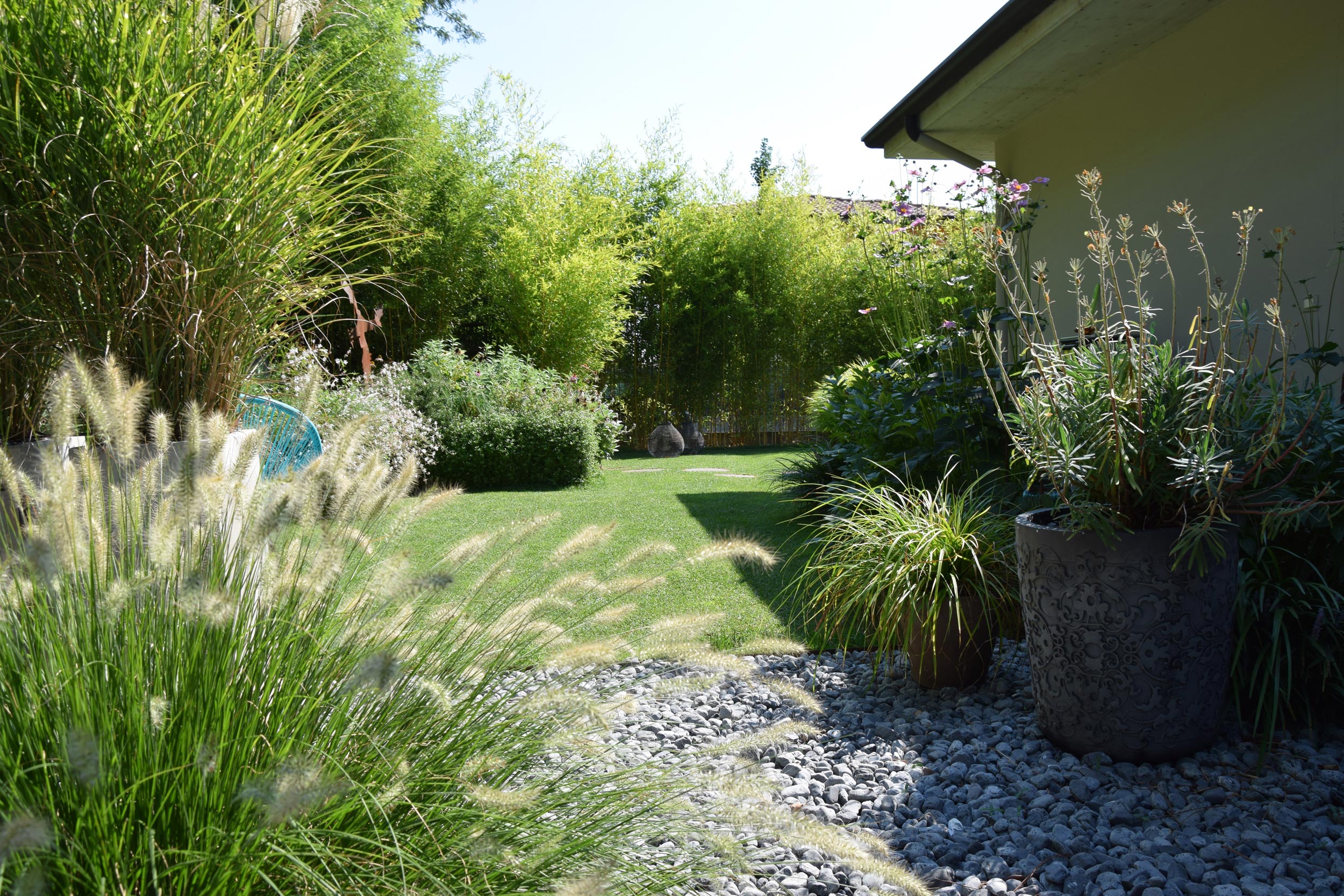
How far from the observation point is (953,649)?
241 cm

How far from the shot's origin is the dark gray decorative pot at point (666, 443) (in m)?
11.0

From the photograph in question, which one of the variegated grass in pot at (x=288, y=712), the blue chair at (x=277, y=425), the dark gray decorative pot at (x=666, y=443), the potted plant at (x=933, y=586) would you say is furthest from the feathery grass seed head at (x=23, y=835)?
the dark gray decorative pot at (x=666, y=443)

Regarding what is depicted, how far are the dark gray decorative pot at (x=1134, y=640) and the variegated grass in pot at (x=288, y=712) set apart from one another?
0.89 metres

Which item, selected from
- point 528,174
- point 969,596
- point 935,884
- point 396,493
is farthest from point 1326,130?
point 528,174

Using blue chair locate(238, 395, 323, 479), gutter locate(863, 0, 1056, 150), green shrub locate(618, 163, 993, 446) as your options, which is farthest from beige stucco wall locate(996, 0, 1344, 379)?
green shrub locate(618, 163, 993, 446)

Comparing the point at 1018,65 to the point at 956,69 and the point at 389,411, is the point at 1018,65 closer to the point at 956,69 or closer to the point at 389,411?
the point at 956,69

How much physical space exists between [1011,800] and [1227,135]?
3.26 metres

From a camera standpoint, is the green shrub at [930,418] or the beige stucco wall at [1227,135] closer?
the beige stucco wall at [1227,135]

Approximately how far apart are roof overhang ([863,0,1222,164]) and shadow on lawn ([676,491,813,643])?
2.39 m

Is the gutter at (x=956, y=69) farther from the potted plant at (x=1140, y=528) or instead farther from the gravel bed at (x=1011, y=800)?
the gravel bed at (x=1011, y=800)

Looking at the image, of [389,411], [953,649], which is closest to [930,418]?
Answer: [953,649]

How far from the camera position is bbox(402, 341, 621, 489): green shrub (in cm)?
754

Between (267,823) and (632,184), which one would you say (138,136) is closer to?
(267,823)

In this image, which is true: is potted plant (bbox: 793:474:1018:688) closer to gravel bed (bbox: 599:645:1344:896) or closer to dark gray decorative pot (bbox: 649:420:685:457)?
gravel bed (bbox: 599:645:1344:896)
